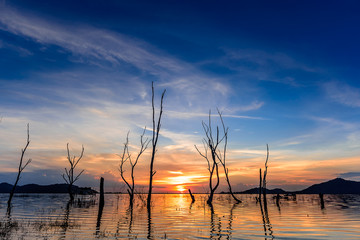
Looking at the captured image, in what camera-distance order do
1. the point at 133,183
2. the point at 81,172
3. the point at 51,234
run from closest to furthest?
the point at 51,234 < the point at 133,183 < the point at 81,172

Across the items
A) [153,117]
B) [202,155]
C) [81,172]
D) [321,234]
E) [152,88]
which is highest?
[152,88]

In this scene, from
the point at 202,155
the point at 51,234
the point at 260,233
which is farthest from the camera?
the point at 202,155

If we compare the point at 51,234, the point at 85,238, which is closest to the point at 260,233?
the point at 85,238

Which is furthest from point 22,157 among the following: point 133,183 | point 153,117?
point 153,117

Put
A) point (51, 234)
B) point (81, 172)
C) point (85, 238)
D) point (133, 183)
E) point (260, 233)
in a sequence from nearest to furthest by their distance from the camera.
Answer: point (85, 238) → point (51, 234) → point (260, 233) → point (133, 183) → point (81, 172)

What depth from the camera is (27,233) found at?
421 inches

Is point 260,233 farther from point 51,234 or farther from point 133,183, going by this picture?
point 133,183

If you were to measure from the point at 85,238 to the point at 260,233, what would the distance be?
25.1 feet

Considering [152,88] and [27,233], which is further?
[152,88]

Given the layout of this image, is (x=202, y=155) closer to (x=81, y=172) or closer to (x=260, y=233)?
(x=81, y=172)

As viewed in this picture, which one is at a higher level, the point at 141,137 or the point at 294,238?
the point at 141,137

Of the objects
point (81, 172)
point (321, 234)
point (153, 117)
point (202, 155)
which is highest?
point (153, 117)

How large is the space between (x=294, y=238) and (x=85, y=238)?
8.56 meters

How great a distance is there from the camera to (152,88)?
29297 mm
